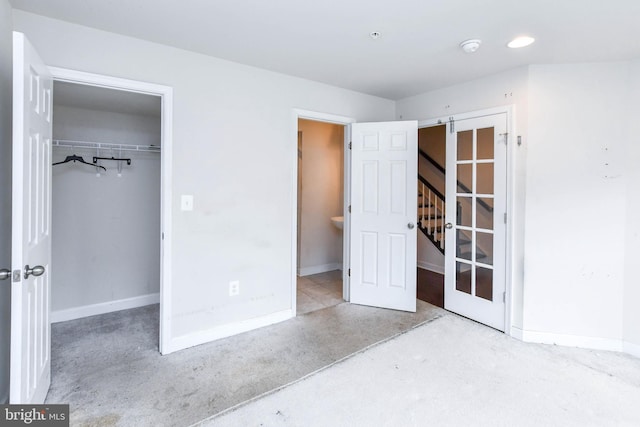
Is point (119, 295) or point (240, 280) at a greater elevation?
point (240, 280)

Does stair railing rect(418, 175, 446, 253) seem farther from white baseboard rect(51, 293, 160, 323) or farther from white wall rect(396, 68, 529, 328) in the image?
white baseboard rect(51, 293, 160, 323)

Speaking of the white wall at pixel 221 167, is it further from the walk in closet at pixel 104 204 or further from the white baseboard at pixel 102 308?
the white baseboard at pixel 102 308

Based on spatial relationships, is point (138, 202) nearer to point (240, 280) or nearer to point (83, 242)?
point (83, 242)

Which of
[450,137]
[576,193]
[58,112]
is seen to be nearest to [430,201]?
[450,137]

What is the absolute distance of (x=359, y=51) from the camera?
254 cm

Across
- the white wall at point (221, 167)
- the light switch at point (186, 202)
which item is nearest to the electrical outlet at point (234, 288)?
the white wall at point (221, 167)

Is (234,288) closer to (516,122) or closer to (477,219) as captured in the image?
(477,219)

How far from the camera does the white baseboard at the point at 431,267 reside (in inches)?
199

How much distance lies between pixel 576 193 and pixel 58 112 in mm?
4757

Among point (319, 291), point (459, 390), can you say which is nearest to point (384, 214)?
point (319, 291)

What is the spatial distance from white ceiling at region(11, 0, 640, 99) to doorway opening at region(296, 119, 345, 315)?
74.5 inches

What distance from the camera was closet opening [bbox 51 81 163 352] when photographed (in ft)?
10.4

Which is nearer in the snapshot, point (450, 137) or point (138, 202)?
point (450, 137)

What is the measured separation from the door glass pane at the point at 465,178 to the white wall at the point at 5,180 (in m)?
3.48
